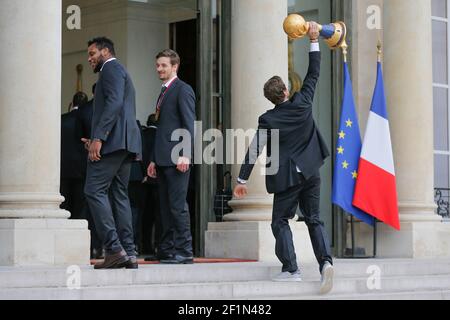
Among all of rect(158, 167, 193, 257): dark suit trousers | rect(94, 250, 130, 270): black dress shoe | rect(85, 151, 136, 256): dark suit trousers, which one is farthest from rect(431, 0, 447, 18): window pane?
rect(94, 250, 130, 270): black dress shoe

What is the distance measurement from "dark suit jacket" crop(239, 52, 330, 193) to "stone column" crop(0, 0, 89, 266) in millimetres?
1836

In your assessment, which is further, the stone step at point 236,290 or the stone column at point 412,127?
the stone column at point 412,127

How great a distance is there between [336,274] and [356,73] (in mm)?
4398

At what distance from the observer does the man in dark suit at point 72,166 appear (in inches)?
553


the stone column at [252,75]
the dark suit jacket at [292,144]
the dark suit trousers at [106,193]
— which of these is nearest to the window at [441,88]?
the stone column at [252,75]

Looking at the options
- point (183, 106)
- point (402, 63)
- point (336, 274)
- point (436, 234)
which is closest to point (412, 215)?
point (436, 234)

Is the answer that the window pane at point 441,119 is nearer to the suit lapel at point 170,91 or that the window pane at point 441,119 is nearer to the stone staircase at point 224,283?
the stone staircase at point 224,283

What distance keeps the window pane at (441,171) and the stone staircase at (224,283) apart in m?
3.90

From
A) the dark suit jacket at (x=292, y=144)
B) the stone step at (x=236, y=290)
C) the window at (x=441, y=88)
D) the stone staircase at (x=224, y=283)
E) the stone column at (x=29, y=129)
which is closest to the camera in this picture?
the stone step at (x=236, y=290)

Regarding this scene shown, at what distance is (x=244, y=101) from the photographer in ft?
44.5

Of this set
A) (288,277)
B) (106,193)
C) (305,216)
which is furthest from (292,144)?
(106,193)

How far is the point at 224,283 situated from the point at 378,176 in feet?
14.8

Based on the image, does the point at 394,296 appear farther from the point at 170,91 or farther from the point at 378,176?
the point at 378,176
